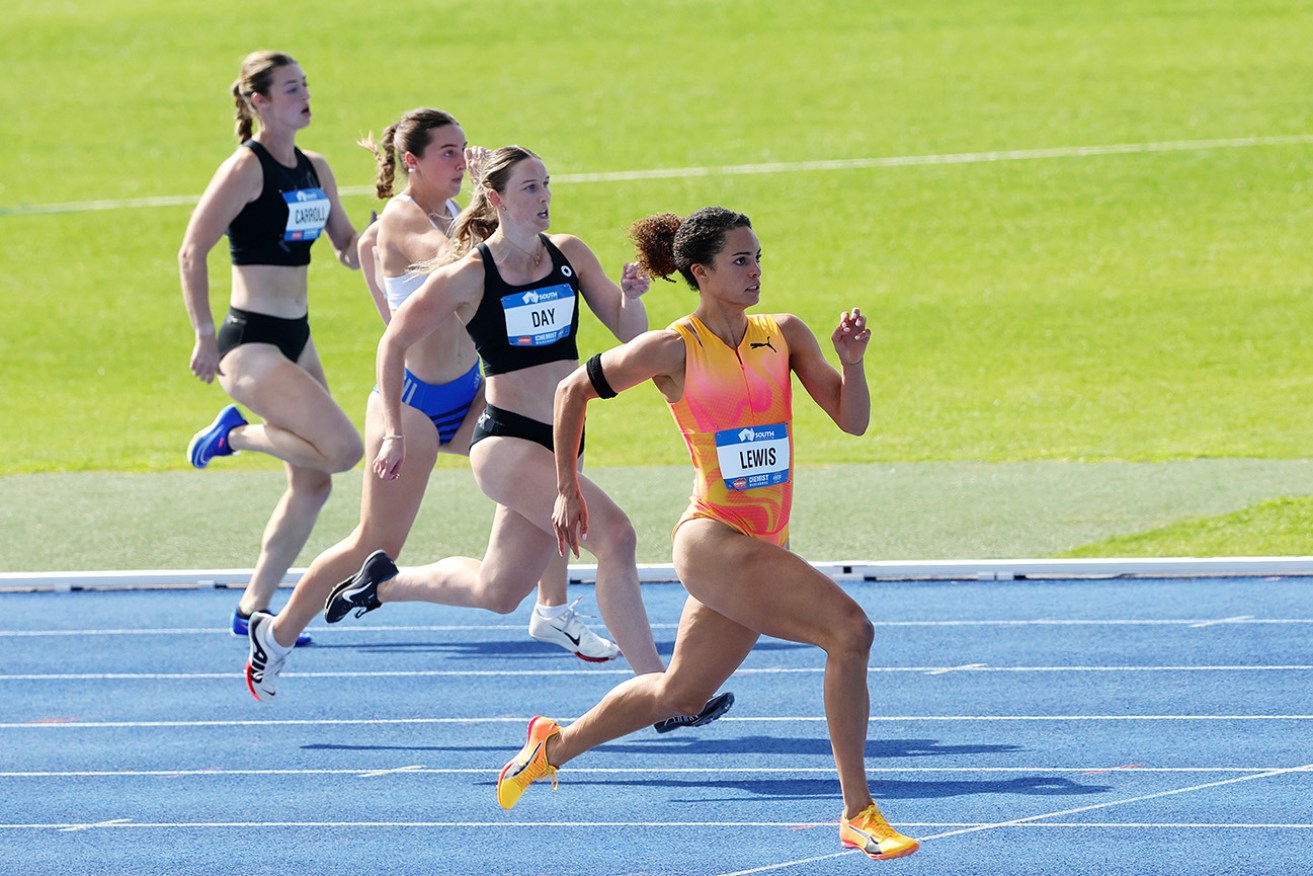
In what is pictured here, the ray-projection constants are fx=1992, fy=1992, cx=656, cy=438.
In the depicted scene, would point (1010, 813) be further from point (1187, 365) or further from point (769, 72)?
point (769, 72)

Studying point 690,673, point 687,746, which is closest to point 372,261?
point 687,746

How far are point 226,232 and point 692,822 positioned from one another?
3.70 metres

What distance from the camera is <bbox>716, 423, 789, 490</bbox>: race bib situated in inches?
212

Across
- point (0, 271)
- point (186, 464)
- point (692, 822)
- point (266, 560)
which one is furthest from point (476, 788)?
point (0, 271)

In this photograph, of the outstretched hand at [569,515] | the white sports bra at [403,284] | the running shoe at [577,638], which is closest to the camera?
the outstretched hand at [569,515]

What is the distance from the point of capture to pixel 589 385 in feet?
18.2

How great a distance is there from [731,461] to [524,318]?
57.3 inches

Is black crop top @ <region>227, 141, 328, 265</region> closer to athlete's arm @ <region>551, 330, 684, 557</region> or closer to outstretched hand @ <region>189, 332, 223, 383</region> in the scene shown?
outstretched hand @ <region>189, 332, 223, 383</region>

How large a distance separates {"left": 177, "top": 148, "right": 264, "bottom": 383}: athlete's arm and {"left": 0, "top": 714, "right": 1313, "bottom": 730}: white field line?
1486mm

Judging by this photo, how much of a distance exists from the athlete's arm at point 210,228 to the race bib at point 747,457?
11.0ft

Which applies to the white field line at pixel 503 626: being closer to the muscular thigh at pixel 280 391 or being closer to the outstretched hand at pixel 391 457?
the muscular thigh at pixel 280 391

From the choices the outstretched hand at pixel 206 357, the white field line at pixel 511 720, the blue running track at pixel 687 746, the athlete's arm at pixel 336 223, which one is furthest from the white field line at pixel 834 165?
the white field line at pixel 511 720

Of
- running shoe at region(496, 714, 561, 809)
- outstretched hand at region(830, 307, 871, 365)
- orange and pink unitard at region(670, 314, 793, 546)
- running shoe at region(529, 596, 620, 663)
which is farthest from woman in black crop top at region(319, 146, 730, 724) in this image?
outstretched hand at region(830, 307, 871, 365)

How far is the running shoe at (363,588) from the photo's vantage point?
7090 mm
